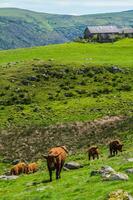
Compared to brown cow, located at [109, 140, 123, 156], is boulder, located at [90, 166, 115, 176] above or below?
above

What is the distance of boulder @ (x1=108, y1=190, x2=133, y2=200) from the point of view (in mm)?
22641

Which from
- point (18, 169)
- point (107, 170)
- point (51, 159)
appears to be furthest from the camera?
point (18, 169)

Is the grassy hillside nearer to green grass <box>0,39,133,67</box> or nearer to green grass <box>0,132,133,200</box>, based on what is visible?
green grass <box>0,39,133,67</box>

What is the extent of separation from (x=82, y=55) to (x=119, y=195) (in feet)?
290

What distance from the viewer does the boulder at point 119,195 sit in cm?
2264

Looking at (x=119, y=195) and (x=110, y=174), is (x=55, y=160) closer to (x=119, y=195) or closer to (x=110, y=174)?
(x=110, y=174)

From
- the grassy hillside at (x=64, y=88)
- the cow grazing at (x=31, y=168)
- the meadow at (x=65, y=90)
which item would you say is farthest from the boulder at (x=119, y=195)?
the grassy hillside at (x=64, y=88)

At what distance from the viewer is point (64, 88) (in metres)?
84.2

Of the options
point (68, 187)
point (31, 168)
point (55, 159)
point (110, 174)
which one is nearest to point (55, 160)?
point (55, 159)

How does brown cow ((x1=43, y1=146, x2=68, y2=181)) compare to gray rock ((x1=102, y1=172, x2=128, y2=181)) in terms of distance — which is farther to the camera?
brown cow ((x1=43, y1=146, x2=68, y2=181))

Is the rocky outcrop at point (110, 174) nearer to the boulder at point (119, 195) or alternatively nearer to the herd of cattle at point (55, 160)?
the herd of cattle at point (55, 160)

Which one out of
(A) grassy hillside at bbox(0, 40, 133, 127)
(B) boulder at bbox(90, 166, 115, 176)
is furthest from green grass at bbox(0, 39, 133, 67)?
(B) boulder at bbox(90, 166, 115, 176)

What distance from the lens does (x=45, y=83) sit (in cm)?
8650

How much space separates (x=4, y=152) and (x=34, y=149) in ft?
11.4
